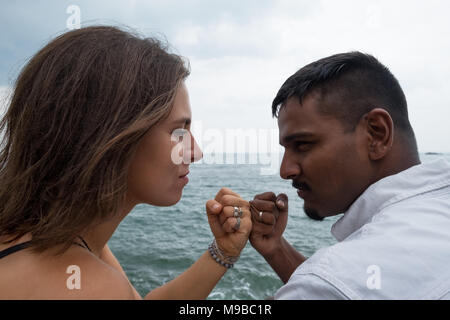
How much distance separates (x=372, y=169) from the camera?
2.06 m

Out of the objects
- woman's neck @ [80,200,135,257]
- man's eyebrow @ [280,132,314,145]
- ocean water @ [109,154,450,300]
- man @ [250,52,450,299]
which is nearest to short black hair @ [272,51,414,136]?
man @ [250,52,450,299]

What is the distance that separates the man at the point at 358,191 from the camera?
1232 mm

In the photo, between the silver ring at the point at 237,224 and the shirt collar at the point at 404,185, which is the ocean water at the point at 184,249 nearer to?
the silver ring at the point at 237,224

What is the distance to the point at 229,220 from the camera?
7.85 ft

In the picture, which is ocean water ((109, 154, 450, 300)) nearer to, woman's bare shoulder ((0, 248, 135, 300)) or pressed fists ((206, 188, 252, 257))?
pressed fists ((206, 188, 252, 257))

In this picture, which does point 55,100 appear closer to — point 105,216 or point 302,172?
point 105,216

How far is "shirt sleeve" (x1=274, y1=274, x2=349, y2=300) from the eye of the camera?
119 cm

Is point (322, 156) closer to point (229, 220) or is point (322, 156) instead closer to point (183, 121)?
point (229, 220)

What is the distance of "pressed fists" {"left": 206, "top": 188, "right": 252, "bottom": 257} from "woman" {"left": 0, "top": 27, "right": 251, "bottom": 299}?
63cm

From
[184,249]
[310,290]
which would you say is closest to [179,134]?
[310,290]
